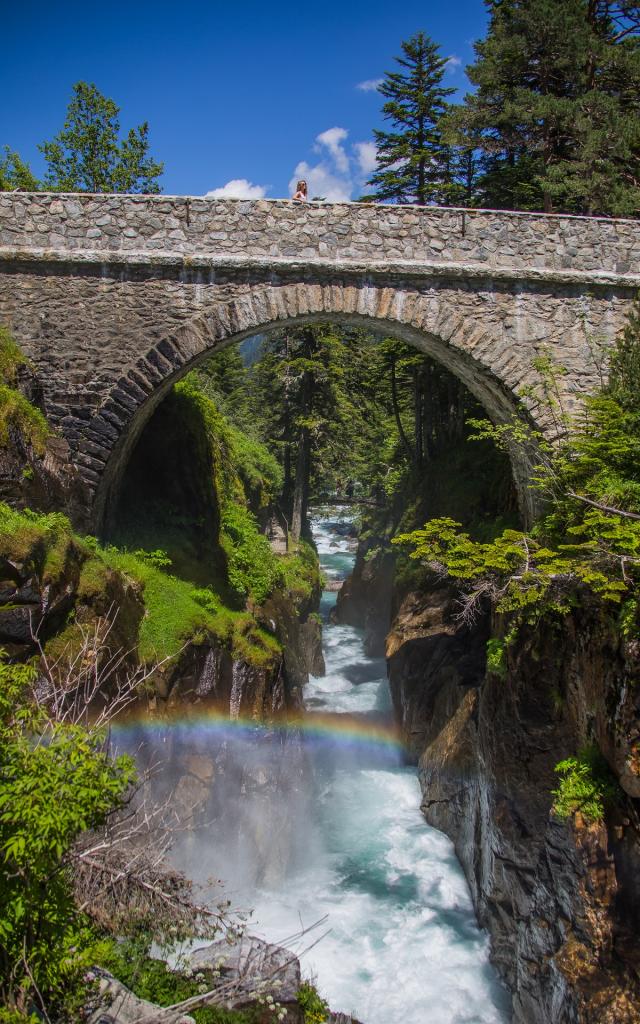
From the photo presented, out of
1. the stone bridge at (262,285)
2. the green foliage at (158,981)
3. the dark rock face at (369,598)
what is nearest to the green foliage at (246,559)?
the stone bridge at (262,285)

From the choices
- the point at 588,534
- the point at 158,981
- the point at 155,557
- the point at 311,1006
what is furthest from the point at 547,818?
the point at 155,557

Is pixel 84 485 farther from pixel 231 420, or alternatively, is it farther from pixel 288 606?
pixel 231 420

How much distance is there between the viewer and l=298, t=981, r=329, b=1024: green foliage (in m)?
6.52

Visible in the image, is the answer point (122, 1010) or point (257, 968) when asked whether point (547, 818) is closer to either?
point (257, 968)

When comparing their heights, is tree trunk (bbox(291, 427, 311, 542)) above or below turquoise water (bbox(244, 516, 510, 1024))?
above

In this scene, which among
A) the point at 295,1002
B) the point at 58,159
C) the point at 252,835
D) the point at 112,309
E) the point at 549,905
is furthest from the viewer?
the point at 58,159

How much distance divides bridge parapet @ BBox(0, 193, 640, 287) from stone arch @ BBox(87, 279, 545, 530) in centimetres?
43

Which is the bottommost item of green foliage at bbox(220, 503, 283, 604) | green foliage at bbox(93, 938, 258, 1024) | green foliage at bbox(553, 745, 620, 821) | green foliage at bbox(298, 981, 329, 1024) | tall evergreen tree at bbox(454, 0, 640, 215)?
green foliage at bbox(298, 981, 329, 1024)

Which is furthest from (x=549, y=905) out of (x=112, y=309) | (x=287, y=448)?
(x=287, y=448)

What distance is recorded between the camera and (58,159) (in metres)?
19.9

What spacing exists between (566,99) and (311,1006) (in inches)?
624

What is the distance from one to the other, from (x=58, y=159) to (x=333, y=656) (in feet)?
59.9

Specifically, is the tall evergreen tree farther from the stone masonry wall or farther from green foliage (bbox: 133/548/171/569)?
green foliage (bbox: 133/548/171/569)

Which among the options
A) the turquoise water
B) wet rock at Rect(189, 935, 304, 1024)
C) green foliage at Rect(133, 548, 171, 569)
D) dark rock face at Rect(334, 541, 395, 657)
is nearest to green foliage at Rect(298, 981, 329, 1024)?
wet rock at Rect(189, 935, 304, 1024)
